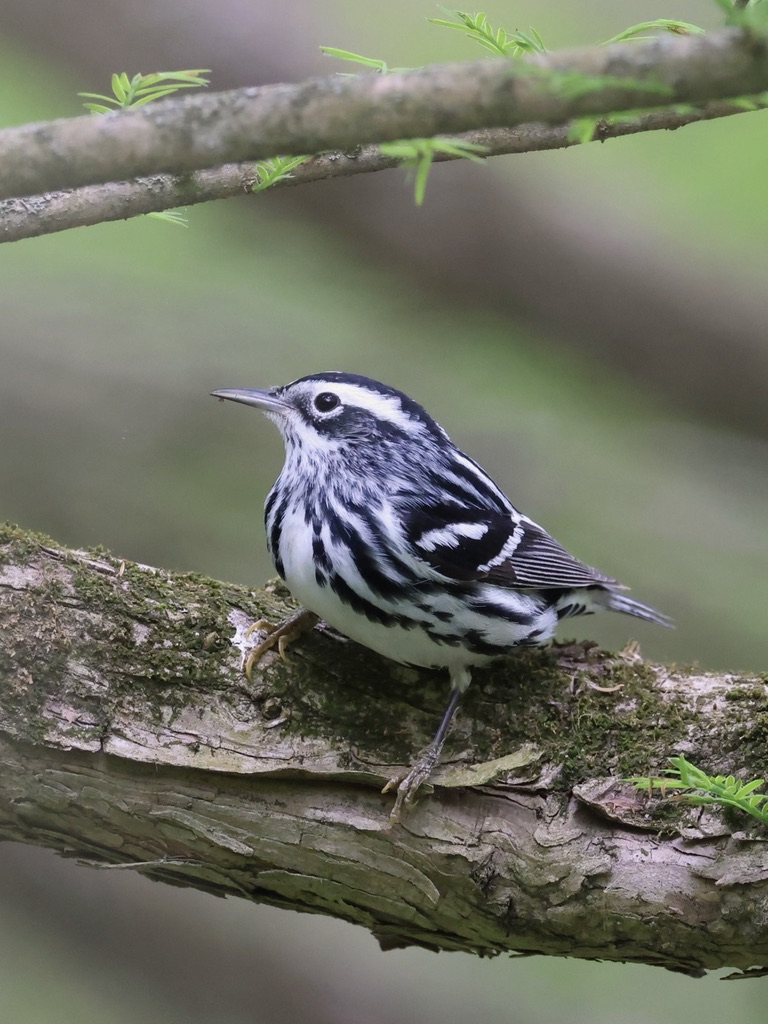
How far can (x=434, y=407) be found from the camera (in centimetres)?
646

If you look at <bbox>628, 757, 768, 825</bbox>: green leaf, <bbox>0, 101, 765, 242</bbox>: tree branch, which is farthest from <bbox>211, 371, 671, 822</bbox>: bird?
<bbox>0, 101, 765, 242</bbox>: tree branch

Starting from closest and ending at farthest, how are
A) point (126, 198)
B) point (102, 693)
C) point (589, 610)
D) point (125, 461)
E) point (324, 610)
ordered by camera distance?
point (126, 198)
point (102, 693)
point (324, 610)
point (589, 610)
point (125, 461)

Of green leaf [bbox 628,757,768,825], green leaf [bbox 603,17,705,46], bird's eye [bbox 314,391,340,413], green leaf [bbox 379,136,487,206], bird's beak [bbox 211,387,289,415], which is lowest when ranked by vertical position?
green leaf [bbox 628,757,768,825]

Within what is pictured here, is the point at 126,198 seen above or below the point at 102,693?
above

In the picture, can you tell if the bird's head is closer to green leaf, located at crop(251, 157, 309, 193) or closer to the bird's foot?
green leaf, located at crop(251, 157, 309, 193)

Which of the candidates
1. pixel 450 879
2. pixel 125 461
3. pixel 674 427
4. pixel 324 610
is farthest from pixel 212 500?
pixel 450 879

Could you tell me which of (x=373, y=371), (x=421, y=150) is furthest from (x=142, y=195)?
(x=373, y=371)

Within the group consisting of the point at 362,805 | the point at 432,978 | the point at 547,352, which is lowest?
the point at 432,978

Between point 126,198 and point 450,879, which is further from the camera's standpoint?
point 450,879

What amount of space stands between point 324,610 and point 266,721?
1.11ft

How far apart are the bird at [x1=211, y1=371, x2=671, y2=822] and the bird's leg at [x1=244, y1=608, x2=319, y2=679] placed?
16mm

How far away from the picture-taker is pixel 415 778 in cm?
263

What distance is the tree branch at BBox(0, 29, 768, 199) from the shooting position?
4.08ft

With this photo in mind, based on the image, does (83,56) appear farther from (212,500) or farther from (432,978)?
(432,978)
